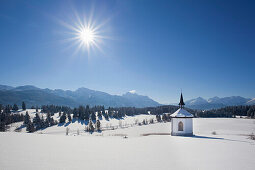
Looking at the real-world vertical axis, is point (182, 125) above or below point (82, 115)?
above

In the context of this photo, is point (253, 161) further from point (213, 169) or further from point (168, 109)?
point (168, 109)

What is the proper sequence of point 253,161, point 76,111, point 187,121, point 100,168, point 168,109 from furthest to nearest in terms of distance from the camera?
point 168,109 → point 76,111 → point 187,121 → point 253,161 → point 100,168

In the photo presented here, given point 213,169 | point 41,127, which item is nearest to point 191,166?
point 213,169

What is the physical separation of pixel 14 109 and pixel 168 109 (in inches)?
5700

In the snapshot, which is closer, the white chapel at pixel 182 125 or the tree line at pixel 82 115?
the white chapel at pixel 182 125

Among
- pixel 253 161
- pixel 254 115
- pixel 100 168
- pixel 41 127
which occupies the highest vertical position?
pixel 100 168

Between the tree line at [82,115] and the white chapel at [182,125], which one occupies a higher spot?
the white chapel at [182,125]

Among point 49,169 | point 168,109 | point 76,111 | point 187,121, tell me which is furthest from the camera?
point 168,109

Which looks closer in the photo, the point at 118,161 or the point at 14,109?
the point at 118,161

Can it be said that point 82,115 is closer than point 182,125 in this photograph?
No

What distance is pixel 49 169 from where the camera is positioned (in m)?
6.20

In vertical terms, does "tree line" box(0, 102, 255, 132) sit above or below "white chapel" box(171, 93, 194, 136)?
below

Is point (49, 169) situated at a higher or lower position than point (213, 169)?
higher

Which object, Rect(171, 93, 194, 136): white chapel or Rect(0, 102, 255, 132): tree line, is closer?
Rect(171, 93, 194, 136): white chapel
